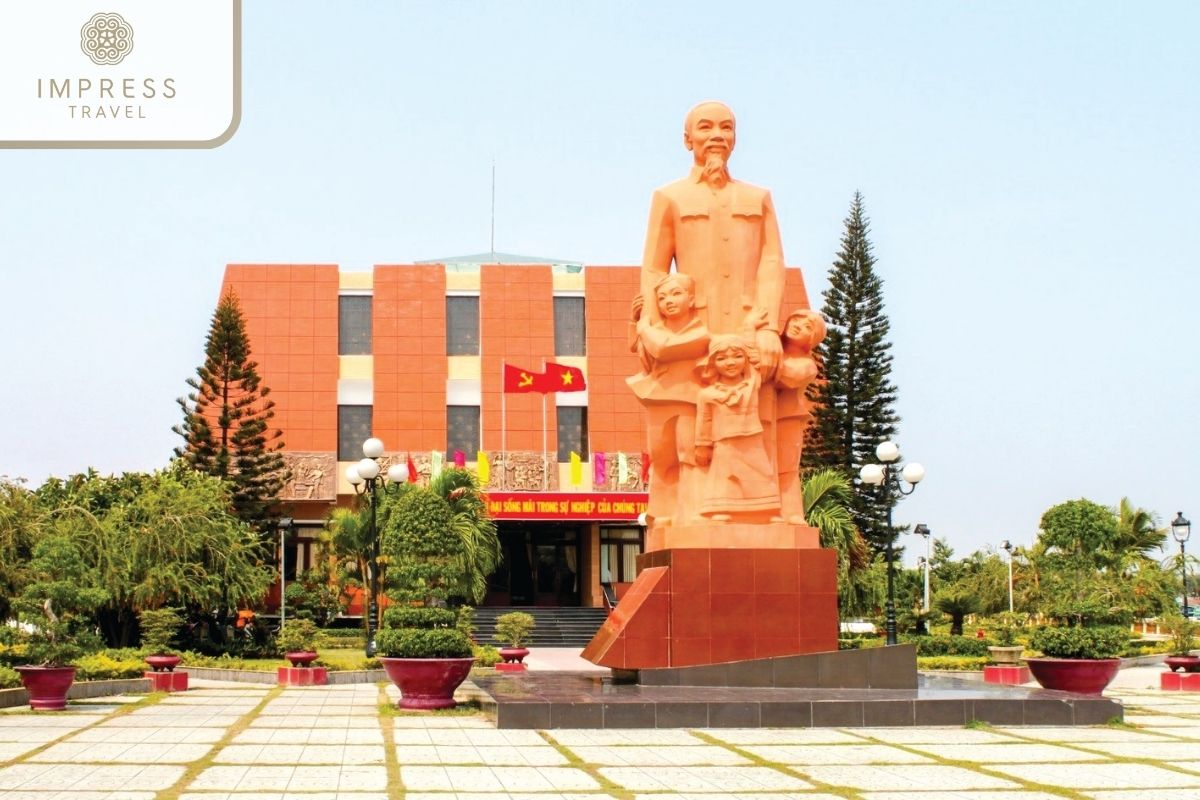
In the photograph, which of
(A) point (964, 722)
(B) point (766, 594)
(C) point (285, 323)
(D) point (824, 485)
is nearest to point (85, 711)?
(B) point (766, 594)

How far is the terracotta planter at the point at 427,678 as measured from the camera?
36.8ft

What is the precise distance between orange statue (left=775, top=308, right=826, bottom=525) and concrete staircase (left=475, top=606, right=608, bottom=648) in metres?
15.7

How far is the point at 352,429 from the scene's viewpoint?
33781mm

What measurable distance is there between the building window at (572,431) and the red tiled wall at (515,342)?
0.74 feet

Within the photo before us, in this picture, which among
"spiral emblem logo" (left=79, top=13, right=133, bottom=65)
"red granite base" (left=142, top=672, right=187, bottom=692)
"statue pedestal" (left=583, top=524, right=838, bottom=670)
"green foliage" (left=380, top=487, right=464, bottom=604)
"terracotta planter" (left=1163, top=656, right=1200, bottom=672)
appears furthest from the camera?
"terracotta planter" (left=1163, top=656, right=1200, bottom=672)

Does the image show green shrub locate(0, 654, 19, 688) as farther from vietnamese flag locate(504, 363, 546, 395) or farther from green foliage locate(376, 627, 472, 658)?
vietnamese flag locate(504, 363, 546, 395)

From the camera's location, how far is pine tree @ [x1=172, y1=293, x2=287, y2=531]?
29.3 metres

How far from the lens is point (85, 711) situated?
38.7ft

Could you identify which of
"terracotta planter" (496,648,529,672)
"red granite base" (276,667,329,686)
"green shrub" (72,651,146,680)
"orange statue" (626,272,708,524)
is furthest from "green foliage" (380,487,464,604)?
"terracotta planter" (496,648,529,672)

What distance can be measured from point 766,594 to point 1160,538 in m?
21.9

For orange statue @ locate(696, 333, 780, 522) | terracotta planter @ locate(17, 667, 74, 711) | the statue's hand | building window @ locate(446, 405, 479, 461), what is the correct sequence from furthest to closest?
1. building window @ locate(446, 405, 479, 461)
2. the statue's hand
3. orange statue @ locate(696, 333, 780, 522)
4. terracotta planter @ locate(17, 667, 74, 711)

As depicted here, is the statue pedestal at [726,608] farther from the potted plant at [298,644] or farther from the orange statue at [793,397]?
the potted plant at [298,644]

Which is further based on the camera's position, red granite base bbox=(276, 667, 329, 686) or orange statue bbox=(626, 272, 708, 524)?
red granite base bbox=(276, 667, 329, 686)

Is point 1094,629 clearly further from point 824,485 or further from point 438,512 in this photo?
point 824,485
